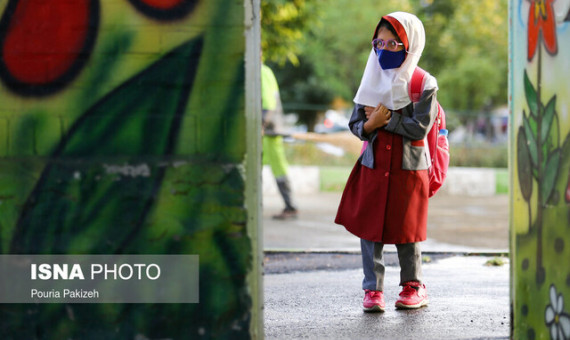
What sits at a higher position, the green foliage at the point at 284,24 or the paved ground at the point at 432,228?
the green foliage at the point at 284,24

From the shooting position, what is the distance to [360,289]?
6.05 meters

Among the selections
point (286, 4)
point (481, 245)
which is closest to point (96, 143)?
point (481, 245)

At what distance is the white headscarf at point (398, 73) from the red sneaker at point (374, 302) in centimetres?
106

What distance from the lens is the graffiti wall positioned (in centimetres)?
364

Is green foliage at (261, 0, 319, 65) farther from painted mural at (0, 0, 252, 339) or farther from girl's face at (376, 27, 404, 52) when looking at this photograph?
painted mural at (0, 0, 252, 339)

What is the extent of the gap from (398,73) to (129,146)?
6.22ft

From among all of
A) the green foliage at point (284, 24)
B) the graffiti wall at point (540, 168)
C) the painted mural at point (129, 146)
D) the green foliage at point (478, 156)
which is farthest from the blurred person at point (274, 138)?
the green foliage at point (478, 156)

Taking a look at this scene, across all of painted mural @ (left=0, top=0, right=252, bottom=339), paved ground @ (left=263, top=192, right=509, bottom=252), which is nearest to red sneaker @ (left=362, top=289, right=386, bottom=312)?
painted mural @ (left=0, top=0, right=252, bottom=339)

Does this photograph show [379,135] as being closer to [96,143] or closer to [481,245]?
[96,143]

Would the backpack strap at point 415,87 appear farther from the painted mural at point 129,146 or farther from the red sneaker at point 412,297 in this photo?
the painted mural at point 129,146

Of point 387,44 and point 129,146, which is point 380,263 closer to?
point 387,44

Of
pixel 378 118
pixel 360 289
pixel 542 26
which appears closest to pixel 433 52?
pixel 360 289

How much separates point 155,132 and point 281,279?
9.82 ft

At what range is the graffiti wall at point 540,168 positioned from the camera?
3637 mm
